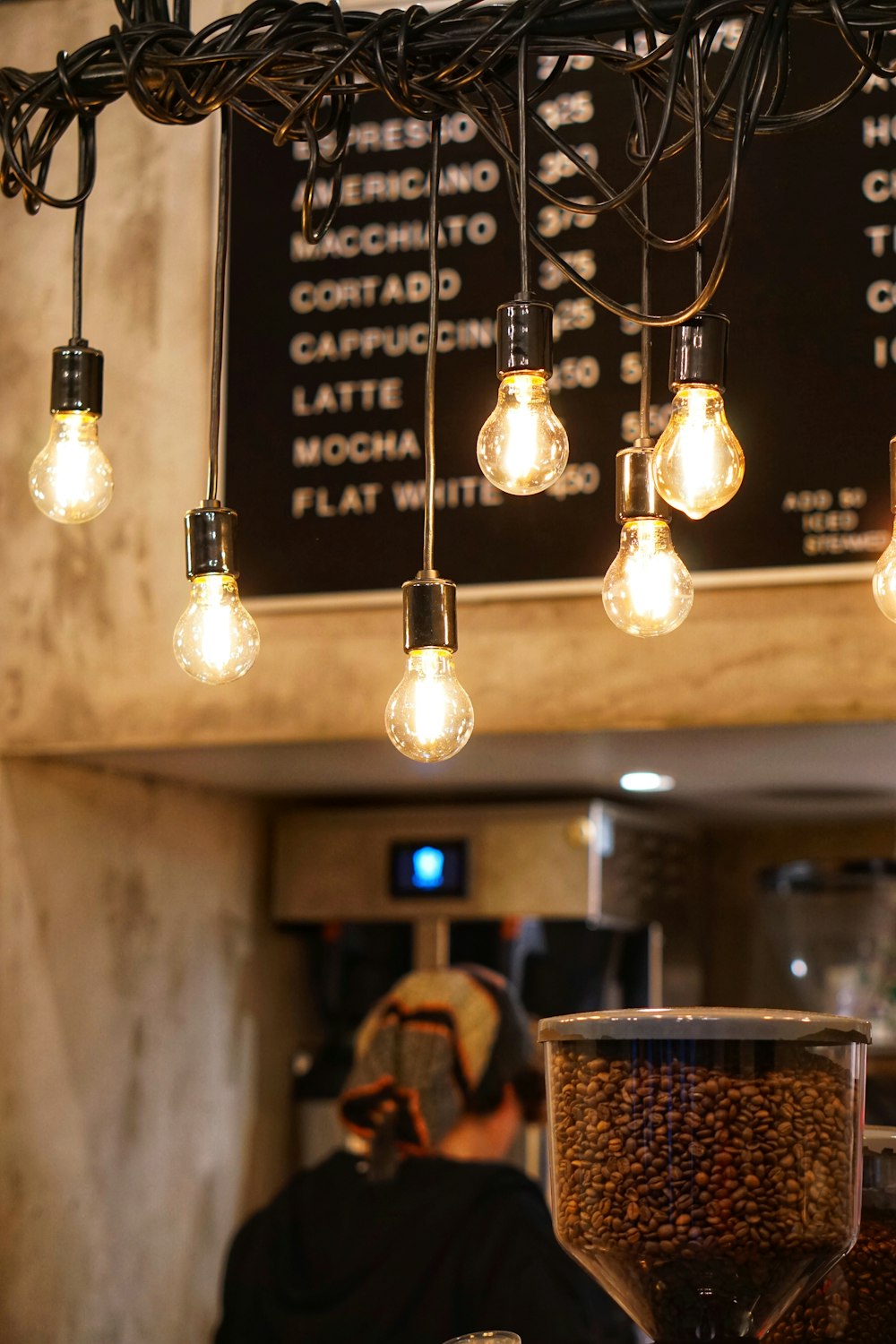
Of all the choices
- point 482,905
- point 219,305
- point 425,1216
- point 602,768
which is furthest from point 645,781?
point 219,305

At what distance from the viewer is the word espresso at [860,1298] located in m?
1.46

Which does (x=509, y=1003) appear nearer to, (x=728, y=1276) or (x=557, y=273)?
(x=557, y=273)

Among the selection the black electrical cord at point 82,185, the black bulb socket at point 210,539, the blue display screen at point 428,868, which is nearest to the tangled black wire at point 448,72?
the black electrical cord at point 82,185

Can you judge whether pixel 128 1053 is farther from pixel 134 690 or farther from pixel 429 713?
pixel 429 713

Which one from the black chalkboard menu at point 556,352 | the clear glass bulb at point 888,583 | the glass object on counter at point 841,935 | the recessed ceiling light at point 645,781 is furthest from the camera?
the glass object on counter at point 841,935

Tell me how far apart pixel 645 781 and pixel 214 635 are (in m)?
1.43

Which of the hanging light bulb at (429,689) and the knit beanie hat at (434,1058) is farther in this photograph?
the knit beanie hat at (434,1058)

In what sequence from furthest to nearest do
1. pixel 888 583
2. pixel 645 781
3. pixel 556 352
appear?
1. pixel 645 781
2. pixel 556 352
3. pixel 888 583

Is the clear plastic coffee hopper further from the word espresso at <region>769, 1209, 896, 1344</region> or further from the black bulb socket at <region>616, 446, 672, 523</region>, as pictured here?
the black bulb socket at <region>616, 446, 672, 523</region>

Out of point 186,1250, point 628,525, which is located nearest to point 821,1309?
point 628,525

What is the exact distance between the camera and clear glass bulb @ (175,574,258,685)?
1.34 metres

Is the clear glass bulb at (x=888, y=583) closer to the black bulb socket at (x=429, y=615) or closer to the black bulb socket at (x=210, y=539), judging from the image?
the black bulb socket at (x=429, y=615)

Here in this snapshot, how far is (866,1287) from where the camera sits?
1462mm

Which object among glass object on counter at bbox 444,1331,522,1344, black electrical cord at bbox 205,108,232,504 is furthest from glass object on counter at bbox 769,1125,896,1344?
black electrical cord at bbox 205,108,232,504
